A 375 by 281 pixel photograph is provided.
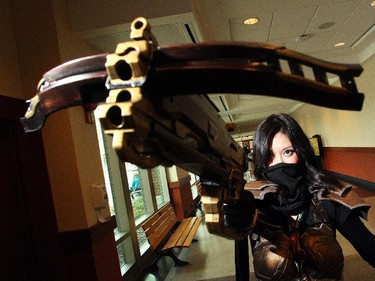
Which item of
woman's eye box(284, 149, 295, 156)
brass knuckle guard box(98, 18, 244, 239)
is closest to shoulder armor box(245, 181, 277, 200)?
woman's eye box(284, 149, 295, 156)

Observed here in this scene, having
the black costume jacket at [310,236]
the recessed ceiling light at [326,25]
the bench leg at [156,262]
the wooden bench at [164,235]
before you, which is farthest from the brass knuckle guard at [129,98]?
the recessed ceiling light at [326,25]

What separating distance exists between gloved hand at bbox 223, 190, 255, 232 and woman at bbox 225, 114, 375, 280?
212mm

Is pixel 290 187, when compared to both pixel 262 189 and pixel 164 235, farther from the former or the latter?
pixel 164 235

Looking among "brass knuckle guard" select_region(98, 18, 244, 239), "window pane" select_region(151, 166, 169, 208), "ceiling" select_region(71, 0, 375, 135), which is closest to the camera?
"brass knuckle guard" select_region(98, 18, 244, 239)

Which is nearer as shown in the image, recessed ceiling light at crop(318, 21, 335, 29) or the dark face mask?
the dark face mask

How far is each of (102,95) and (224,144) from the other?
13.2 inches

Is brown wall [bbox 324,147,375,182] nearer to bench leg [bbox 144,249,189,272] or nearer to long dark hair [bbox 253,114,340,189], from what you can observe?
bench leg [bbox 144,249,189,272]

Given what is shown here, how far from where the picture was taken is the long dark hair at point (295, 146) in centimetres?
127

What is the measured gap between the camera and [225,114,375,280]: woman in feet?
3.87

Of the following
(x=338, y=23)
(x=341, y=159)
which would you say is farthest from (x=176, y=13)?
(x=341, y=159)

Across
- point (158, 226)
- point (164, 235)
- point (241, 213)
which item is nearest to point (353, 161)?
point (164, 235)

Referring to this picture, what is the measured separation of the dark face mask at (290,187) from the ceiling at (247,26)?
0.78 metres

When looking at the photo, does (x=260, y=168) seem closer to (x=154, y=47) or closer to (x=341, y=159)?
(x=154, y=47)

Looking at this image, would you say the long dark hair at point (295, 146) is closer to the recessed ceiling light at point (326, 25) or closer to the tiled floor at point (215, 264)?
the tiled floor at point (215, 264)
